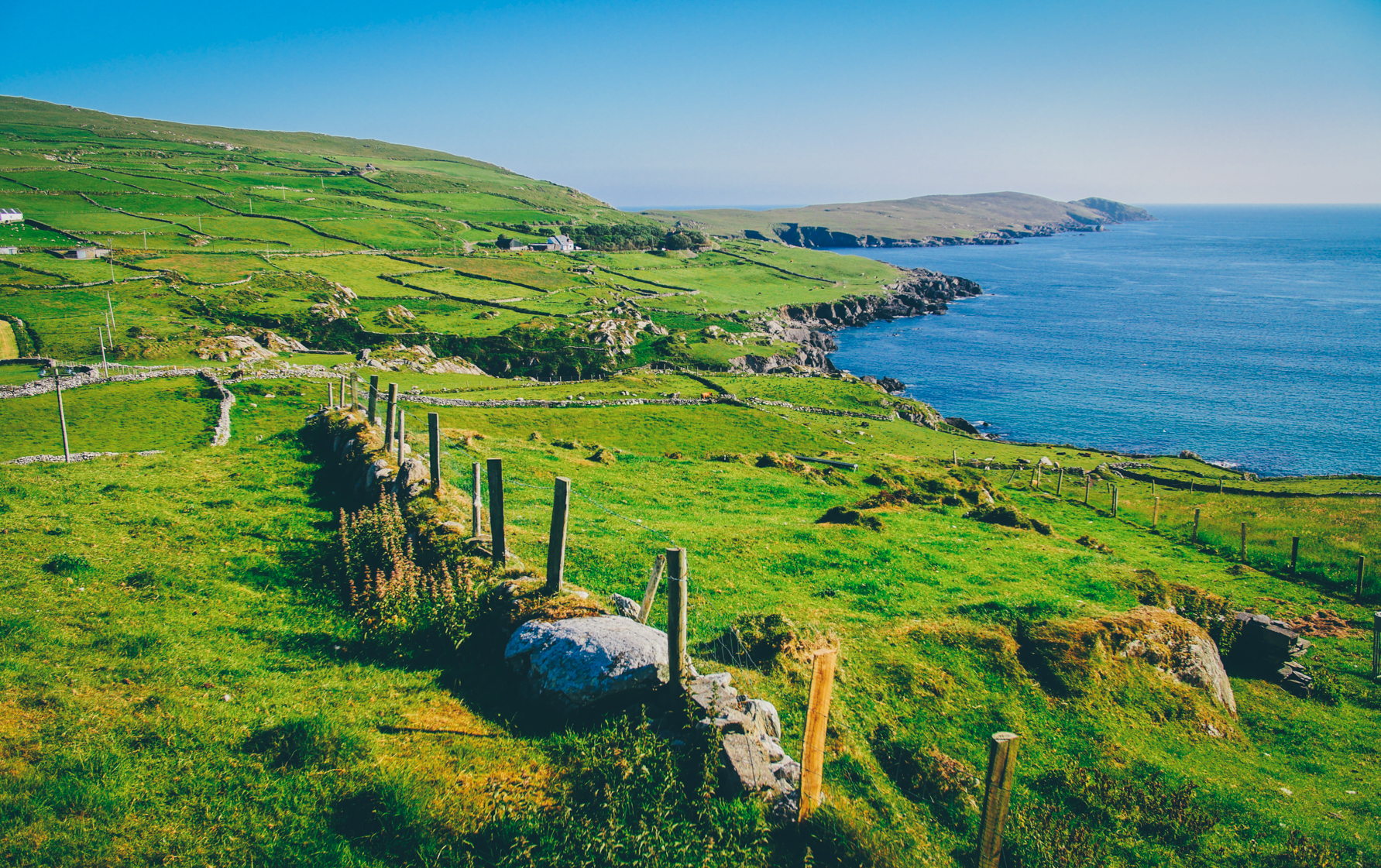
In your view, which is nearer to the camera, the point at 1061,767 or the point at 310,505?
the point at 1061,767

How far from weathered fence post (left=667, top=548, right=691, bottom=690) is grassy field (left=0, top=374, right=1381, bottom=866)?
1432 millimetres

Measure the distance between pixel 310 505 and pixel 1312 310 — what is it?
215 metres

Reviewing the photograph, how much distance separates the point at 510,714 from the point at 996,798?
672 centimetres

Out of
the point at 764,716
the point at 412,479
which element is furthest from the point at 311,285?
the point at 764,716

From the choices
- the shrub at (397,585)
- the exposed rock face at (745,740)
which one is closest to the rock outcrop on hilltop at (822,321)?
the shrub at (397,585)

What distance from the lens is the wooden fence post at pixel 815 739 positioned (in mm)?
8445

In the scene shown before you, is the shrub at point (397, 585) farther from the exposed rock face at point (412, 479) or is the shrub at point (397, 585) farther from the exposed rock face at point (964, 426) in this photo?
the exposed rock face at point (964, 426)

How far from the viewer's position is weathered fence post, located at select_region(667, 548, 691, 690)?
9.53 metres

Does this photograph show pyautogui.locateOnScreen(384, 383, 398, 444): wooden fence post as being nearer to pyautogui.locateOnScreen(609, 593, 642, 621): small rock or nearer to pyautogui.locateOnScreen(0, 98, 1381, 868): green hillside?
pyautogui.locateOnScreen(0, 98, 1381, 868): green hillside

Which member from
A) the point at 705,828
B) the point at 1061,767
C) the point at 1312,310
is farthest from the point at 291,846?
the point at 1312,310

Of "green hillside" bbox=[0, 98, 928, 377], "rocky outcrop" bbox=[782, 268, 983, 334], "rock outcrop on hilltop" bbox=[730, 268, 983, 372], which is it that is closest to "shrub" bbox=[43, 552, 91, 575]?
"green hillside" bbox=[0, 98, 928, 377]

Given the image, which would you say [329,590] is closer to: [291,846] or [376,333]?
[291,846]

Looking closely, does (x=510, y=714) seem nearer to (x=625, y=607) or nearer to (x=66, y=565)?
(x=625, y=607)

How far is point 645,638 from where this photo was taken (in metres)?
10.5
